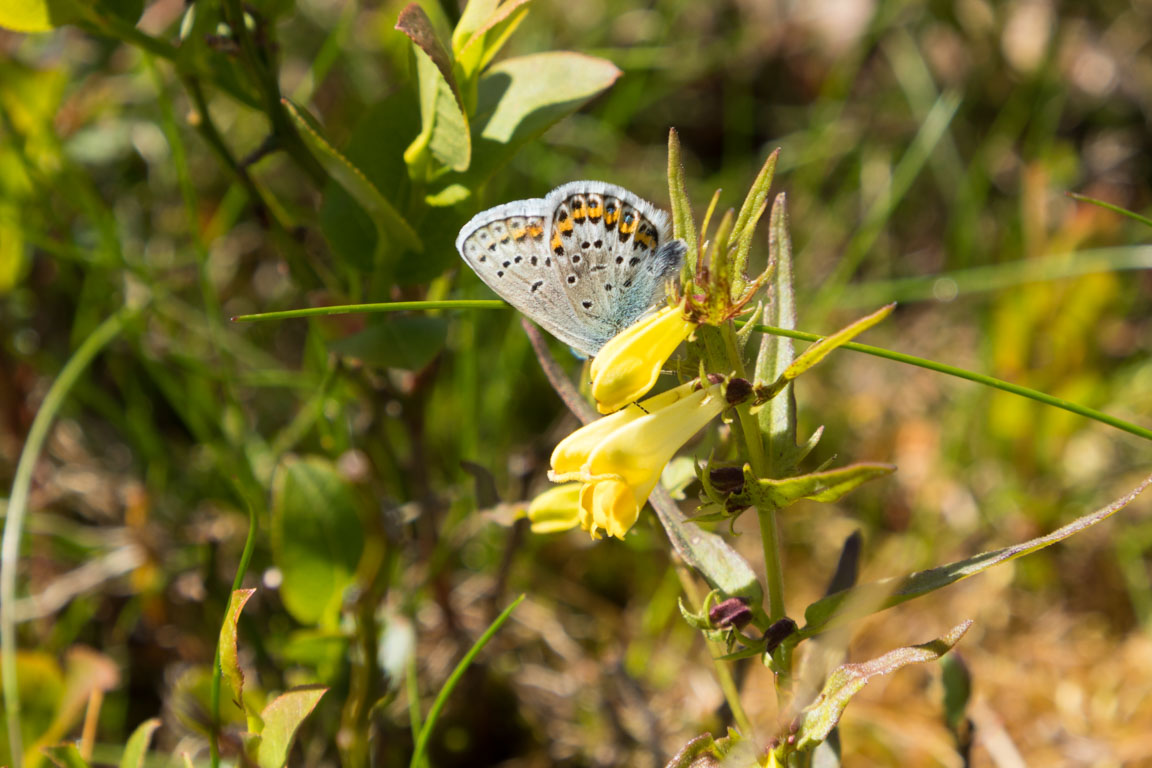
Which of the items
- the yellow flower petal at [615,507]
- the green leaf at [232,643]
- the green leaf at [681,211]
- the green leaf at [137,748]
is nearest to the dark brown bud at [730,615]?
the yellow flower petal at [615,507]

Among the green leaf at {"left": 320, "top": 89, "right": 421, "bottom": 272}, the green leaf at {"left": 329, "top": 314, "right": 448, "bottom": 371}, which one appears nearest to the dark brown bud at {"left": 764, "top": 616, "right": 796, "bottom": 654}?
the green leaf at {"left": 329, "top": 314, "right": 448, "bottom": 371}

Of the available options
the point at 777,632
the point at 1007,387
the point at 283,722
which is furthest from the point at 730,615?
the point at 283,722

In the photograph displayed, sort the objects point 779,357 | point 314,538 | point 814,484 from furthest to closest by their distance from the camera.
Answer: point 314,538 → point 779,357 → point 814,484

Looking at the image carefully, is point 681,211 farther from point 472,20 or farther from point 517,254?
point 472,20

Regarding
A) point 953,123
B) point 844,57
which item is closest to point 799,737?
point 953,123

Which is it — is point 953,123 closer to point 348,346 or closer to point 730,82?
point 730,82
